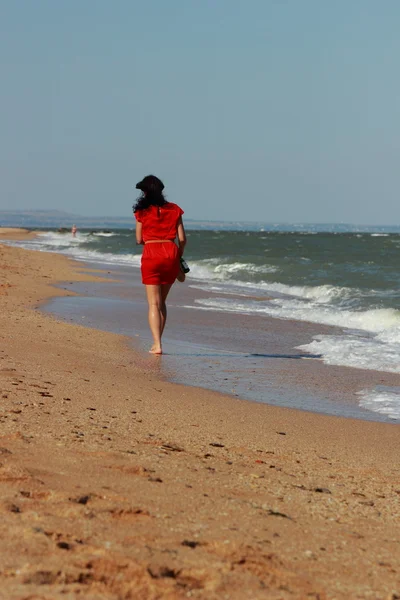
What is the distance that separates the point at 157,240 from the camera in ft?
26.6

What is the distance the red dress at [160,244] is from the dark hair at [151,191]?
5cm

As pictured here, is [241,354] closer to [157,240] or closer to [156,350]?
[156,350]

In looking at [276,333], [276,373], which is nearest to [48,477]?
[276,373]

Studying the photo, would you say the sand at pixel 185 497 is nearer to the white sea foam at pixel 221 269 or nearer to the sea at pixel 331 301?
the sea at pixel 331 301

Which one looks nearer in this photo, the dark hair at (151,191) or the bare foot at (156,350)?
the dark hair at (151,191)

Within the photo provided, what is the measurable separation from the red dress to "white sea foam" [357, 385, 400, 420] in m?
2.35

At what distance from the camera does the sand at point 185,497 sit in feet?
7.87

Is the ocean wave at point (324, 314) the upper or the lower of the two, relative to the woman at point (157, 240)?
lower

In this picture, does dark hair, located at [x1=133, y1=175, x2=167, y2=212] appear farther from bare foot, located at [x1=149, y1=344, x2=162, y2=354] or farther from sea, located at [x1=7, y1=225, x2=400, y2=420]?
sea, located at [x1=7, y1=225, x2=400, y2=420]

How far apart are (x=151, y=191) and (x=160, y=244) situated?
0.55 metres

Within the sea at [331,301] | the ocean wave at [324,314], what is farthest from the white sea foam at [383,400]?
the ocean wave at [324,314]

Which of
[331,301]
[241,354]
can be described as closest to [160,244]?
[241,354]

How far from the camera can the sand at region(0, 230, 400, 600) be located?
2398 mm

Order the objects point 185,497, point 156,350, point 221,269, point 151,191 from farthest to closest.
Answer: point 221,269
point 156,350
point 151,191
point 185,497
